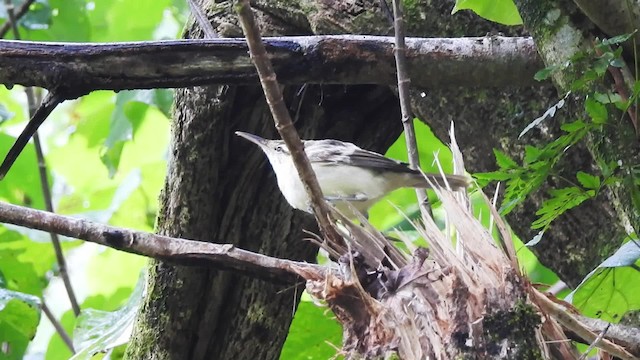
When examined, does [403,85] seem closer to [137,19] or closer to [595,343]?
[595,343]

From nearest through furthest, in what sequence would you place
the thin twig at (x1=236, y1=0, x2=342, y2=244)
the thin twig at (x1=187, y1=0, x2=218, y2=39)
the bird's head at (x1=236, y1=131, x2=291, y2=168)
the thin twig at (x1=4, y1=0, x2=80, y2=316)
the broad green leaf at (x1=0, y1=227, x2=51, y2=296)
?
the thin twig at (x1=236, y1=0, x2=342, y2=244), the thin twig at (x1=187, y1=0, x2=218, y2=39), the bird's head at (x1=236, y1=131, x2=291, y2=168), the broad green leaf at (x1=0, y1=227, x2=51, y2=296), the thin twig at (x1=4, y1=0, x2=80, y2=316)

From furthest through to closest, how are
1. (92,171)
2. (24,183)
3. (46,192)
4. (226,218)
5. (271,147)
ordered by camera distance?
(92,171)
(24,183)
(46,192)
(226,218)
(271,147)

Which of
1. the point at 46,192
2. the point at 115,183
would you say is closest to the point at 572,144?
the point at 46,192

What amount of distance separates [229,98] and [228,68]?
1.63ft

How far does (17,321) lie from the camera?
7.87 feet

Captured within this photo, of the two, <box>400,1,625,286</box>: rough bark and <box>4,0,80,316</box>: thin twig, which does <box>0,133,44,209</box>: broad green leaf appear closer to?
<box>4,0,80,316</box>: thin twig

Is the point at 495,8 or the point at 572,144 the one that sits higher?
the point at 495,8

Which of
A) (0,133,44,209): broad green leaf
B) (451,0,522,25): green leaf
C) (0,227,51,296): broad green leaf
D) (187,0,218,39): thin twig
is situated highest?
(0,133,44,209): broad green leaf

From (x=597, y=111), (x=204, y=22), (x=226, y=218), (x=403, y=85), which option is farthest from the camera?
(x=226, y=218)

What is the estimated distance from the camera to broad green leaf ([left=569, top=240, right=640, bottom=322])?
1.69 m

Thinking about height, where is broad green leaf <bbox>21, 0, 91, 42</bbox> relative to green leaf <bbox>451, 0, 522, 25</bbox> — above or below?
above

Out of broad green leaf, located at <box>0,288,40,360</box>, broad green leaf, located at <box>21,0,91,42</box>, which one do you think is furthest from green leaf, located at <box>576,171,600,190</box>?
broad green leaf, located at <box>21,0,91,42</box>

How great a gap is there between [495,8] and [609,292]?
64cm

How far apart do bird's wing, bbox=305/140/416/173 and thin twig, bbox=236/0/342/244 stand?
0.70 metres
